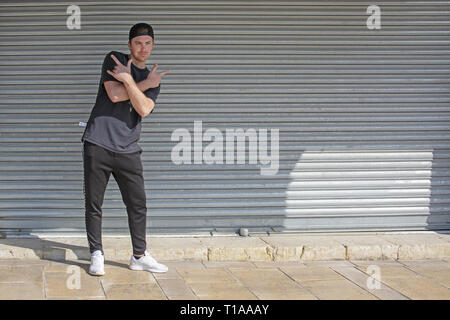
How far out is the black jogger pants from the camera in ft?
18.0

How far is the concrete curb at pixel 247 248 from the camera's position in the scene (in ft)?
20.3

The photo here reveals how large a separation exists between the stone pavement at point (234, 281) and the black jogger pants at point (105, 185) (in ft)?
1.16

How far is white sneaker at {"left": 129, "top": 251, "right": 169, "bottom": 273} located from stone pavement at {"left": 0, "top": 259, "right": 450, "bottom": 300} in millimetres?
53

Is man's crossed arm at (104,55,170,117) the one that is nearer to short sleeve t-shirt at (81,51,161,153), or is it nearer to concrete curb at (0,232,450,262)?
short sleeve t-shirt at (81,51,161,153)

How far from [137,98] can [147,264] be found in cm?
151

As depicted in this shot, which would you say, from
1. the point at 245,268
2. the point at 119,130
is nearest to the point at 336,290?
the point at 245,268

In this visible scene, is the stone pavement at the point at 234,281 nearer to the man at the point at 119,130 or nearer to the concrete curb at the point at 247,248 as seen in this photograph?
the concrete curb at the point at 247,248

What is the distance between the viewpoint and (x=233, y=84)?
22.6 ft

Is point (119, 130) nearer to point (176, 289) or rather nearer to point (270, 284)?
point (176, 289)

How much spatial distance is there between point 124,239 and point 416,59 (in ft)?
12.2

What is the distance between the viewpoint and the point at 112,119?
216 inches

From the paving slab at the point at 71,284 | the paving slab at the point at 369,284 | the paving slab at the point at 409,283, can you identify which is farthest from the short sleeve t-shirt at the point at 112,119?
the paving slab at the point at 409,283
